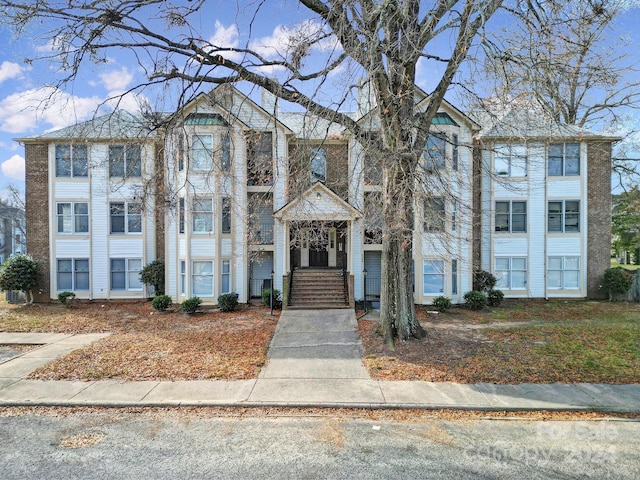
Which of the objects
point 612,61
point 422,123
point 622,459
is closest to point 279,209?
point 422,123

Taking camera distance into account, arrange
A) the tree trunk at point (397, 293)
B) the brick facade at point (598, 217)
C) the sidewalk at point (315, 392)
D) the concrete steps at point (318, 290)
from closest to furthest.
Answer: the sidewalk at point (315, 392) < the tree trunk at point (397, 293) < the concrete steps at point (318, 290) < the brick facade at point (598, 217)

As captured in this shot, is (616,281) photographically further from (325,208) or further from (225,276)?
(225,276)

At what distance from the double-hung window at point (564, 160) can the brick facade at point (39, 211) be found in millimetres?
24670

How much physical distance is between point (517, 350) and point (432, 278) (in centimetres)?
720

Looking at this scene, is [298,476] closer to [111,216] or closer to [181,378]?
[181,378]

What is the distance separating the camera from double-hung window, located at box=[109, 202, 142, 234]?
1670cm

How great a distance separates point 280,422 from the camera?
5.67 meters

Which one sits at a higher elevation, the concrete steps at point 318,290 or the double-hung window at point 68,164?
the double-hung window at point 68,164

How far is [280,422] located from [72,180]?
16.8 metres

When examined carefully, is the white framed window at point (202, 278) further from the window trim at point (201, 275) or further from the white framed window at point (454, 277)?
the white framed window at point (454, 277)

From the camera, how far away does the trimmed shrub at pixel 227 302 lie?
14.7 m

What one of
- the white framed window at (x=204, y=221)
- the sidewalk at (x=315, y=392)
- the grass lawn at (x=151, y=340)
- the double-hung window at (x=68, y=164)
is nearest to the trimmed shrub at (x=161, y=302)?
the grass lawn at (x=151, y=340)

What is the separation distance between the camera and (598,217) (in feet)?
56.2

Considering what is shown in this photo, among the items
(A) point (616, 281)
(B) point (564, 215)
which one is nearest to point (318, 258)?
(B) point (564, 215)
